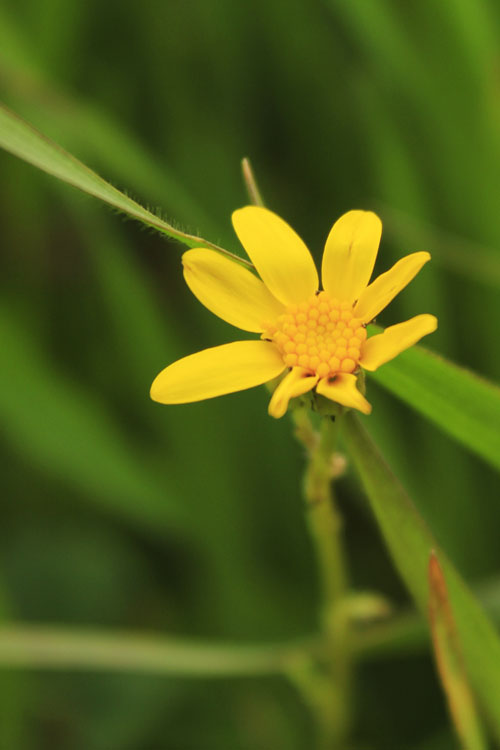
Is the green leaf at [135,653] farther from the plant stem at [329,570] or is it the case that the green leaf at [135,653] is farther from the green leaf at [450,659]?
the green leaf at [450,659]

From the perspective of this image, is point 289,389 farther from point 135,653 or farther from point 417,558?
point 135,653

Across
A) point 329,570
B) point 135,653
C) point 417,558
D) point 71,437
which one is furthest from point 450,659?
point 71,437

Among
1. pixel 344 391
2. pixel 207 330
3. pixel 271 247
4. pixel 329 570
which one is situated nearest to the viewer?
pixel 344 391

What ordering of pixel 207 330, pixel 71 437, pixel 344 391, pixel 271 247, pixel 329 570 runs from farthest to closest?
1. pixel 207 330
2. pixel 71 437
3. pixel 329 570
4. pixel 271 247
5. pixel 344 391

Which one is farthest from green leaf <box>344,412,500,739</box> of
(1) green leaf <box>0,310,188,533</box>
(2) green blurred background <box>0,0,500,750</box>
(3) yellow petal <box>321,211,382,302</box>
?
(1) green leaf <box>0,310,188,533</box>

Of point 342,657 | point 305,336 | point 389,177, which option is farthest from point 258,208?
point 389,177

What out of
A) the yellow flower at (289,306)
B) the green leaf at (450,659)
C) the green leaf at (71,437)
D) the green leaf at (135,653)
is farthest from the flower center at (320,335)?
the green leaf at (71,437)

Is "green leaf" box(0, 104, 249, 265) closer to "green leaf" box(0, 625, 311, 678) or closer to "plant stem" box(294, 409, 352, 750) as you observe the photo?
"plant stem" box(294, 409, 352, 750)
